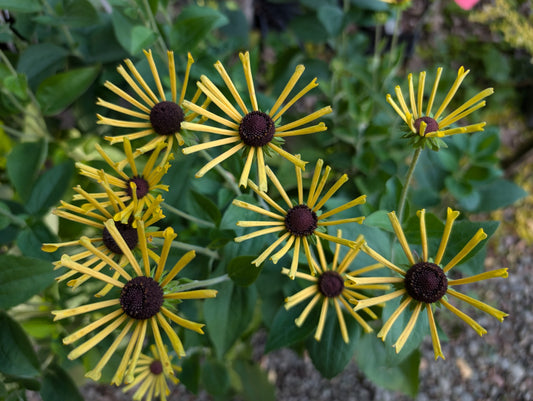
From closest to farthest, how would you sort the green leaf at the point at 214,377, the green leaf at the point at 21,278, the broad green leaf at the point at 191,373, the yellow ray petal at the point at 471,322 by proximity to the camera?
the yellow ray petal at the point at 471,322, the green leaf at the point at 21,278, the broad green leaf at the point at 191,373, the green leaf at the point at 214,377

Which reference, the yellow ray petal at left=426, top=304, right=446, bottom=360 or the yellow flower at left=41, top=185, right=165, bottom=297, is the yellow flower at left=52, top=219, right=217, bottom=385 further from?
the yellow ray petal at left=426, top=304, right=446, bottom=360

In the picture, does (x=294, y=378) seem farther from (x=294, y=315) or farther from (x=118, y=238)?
(x=118, y=238)

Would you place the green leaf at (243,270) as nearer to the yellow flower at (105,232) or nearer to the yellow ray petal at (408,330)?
the yellow flower at (105,232)

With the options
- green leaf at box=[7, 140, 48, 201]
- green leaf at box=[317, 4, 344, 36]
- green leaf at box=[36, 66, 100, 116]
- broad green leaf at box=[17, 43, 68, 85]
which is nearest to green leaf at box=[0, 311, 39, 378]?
green leaf at box=[7, 140, 48, 201]

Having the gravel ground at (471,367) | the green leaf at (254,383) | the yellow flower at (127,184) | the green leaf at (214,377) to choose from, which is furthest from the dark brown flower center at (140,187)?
the gravel ground at (471,367)

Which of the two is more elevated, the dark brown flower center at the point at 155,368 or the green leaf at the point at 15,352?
the dark brown flower center at the point at 155,368

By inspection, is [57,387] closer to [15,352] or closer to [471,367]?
[15,352]
